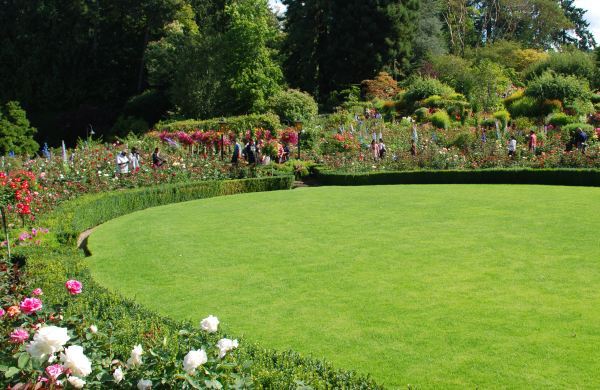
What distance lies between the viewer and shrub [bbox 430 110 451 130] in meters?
28.6

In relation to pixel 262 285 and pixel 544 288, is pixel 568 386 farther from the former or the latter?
pixel 262 285

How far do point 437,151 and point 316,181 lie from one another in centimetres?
415

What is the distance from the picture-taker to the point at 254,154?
813 inches

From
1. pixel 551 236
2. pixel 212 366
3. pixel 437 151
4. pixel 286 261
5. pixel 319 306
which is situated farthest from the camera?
pixel 437 151

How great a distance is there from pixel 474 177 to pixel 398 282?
40.4 ft

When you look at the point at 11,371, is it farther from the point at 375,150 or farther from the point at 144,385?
the point at 375,150

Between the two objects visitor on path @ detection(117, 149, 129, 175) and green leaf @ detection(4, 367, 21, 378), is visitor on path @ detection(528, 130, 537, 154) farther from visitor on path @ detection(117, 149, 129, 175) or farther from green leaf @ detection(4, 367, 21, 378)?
green leaf @ detection(4, 367, 21, 378)

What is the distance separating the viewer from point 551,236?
32.3ft

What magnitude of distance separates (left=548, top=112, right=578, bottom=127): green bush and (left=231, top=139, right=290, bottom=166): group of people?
11542mm

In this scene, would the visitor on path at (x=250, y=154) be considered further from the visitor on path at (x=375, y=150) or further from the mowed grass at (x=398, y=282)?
the mowed grass at (x=398, y=282)

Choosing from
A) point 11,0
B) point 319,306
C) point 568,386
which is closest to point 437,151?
point 319,306

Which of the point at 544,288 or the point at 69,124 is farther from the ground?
the point at 69,124

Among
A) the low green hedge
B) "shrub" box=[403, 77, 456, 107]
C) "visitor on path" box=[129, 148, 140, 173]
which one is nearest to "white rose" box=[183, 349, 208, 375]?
"visitor on path" box=[129, 148, 140, 173]

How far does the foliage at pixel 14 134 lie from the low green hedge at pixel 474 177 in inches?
661
